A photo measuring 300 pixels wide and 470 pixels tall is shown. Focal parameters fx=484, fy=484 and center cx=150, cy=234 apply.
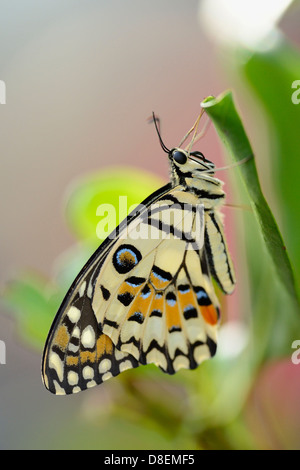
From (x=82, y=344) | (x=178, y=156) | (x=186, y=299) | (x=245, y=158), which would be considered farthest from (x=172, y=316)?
(x=245, y=158)

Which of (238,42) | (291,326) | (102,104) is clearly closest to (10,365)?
(102,104)

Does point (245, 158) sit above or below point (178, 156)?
below

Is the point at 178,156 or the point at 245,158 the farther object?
the point at 178,156

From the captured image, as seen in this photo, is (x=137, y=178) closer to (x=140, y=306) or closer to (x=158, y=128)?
(x=158, y=128)

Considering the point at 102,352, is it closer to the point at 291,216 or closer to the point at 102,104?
the point at 291,216

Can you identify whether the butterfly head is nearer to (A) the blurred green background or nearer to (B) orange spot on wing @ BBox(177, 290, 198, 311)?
(A) the blurred green background

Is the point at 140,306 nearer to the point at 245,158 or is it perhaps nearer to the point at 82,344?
the point at 82,344

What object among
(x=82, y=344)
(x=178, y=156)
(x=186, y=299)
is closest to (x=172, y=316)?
(x=186, y=299)
